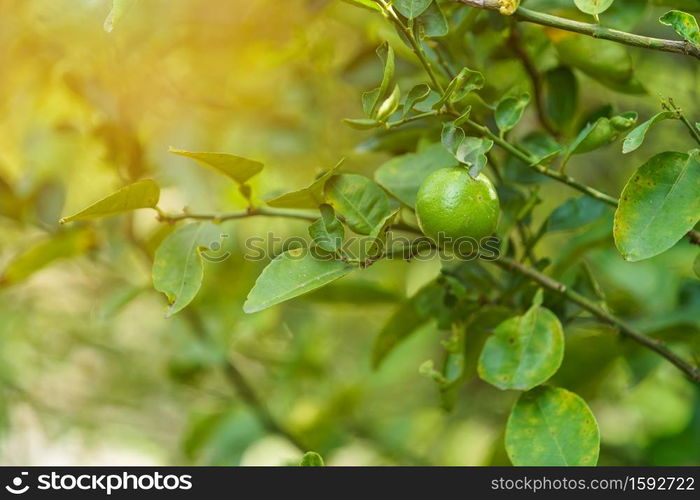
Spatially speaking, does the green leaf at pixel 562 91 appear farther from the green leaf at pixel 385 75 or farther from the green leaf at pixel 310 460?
the green leaf at pixel 310 460

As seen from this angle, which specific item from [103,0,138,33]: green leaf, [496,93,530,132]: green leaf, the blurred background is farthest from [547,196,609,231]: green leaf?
[103,0,138,33]: green leaf

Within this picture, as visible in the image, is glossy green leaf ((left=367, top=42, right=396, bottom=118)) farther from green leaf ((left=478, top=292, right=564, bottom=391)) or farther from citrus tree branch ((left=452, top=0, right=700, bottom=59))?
green leaf ((left=478, top=292, right=564, bottom=391))

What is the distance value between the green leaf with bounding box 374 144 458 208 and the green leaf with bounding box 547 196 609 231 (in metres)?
0.13

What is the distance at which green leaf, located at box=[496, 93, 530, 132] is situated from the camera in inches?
21.6

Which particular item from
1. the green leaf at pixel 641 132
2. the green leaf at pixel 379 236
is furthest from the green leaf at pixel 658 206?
the green leaf at pixel 379 236

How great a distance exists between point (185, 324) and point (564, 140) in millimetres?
587

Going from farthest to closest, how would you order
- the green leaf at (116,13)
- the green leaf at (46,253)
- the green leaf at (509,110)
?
the green leaf at (46,253)
the green leaf at (509,110)
the green leaf at (116,13)

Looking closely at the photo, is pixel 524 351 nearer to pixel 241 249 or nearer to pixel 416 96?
pixel 416 96

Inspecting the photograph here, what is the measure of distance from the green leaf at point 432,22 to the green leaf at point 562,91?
227 millimetres

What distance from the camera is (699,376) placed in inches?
23.2

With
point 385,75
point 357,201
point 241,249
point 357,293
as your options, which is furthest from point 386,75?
point 241,249

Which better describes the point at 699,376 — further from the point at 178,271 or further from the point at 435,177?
the point at 178,271

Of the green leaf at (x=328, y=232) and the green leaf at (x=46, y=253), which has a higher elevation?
the green leaf at (x=328, y=232)

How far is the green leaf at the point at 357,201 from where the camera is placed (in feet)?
1.81
